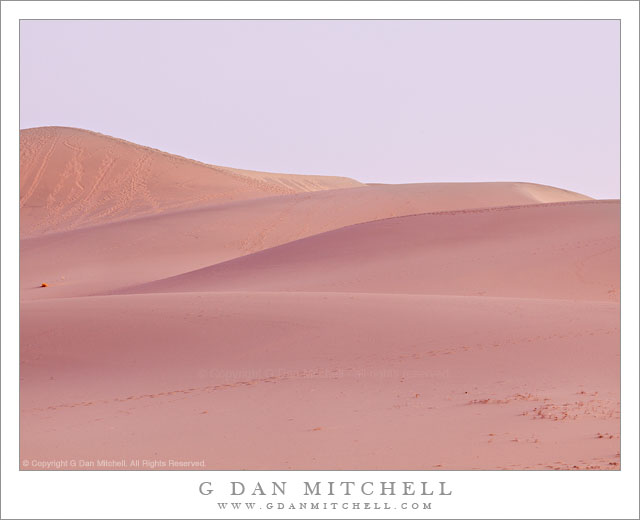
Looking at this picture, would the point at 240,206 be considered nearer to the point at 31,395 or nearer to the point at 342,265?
the point at 342,265

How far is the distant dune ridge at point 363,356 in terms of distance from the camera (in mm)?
7930

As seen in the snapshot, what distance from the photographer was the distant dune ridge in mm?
7930

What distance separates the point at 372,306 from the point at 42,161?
47038 mm

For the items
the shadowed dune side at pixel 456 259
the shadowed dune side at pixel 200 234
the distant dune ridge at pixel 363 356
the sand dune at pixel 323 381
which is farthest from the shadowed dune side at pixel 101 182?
the sand dune at pixel 323 381

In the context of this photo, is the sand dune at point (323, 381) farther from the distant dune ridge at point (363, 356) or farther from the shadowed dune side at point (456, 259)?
the shadowed dune side at point (456, 259)

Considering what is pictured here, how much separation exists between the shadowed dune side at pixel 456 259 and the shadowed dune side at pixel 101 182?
78.8ft

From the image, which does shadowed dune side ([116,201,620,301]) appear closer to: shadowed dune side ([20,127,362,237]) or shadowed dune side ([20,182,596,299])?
shadowed dune side ([20,182,596,299])

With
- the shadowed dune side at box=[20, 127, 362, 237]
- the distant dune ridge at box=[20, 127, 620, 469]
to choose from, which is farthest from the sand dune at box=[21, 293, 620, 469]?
the shadowed dune side at box=[20, 127, 362, 237]

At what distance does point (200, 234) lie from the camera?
4125 centimetres

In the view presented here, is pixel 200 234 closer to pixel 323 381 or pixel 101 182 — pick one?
pixel 101 182

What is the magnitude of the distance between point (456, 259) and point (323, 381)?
12661 mm

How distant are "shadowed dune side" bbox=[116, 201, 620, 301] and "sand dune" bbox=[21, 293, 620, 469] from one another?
186 inches

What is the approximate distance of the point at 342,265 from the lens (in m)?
24.0

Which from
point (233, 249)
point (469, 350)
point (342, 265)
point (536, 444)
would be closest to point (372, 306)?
point (469, 350)
